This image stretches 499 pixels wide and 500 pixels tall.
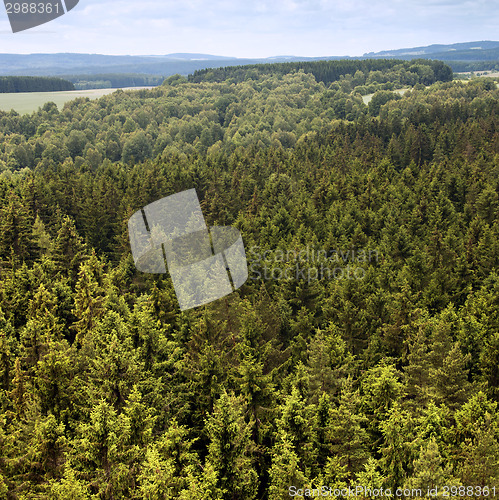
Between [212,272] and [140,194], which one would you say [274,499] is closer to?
[212,272]

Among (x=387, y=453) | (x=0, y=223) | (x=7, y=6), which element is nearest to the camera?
(x=7, y=6)

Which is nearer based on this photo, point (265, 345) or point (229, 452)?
point (229, 452)

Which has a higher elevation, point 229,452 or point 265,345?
point 229,452

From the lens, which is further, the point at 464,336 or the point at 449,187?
the point at 449,187

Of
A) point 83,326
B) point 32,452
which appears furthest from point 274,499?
point 83,326

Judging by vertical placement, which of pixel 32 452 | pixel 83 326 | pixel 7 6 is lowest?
pixel 83 326

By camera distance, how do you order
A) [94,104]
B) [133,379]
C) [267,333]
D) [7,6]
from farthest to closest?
[94,104], [267,333], [133,379], [7,6]

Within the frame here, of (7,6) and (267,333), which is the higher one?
(7,6)
